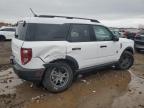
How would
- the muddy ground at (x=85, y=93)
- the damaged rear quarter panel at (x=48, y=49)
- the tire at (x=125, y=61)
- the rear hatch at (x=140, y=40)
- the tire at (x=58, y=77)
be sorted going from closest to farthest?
the muddy ground at (x=85, y=93) → the damaged rear quarter panel at (x=48, y=49) → the tire at (x=58, y=77) → the tire at (x=125, y=61) → the rear hatch at (x=140, y=40)

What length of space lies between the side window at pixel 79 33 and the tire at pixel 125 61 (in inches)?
85.2

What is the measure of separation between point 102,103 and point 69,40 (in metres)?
1.92

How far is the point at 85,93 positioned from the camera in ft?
19.5

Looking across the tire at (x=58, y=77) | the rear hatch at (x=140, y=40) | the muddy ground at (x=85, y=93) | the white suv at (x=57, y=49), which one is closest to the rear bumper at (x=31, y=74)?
the white suv at (x=57, y=49)

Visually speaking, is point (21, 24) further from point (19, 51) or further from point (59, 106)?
point (59, 106)

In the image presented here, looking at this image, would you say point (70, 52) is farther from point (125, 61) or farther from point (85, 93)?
point (125, 61)

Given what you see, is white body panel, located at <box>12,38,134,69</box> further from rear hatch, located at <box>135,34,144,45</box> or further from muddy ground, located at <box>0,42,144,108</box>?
rear hatch, located at <box>135,34,144,45</box>

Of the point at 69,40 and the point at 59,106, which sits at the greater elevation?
the point at 69,40

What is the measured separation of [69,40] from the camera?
6.04 meters

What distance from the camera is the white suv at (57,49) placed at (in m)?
5.41

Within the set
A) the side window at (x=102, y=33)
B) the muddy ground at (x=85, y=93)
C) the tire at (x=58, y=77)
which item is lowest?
the muddy ground at (x=85, y=93)

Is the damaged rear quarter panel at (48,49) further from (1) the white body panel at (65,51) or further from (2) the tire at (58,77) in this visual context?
(2) the tire at (58,77)

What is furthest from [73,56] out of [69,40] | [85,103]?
[85,103]

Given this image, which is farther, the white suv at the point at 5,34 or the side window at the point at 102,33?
the white suv at the point at 5,34
